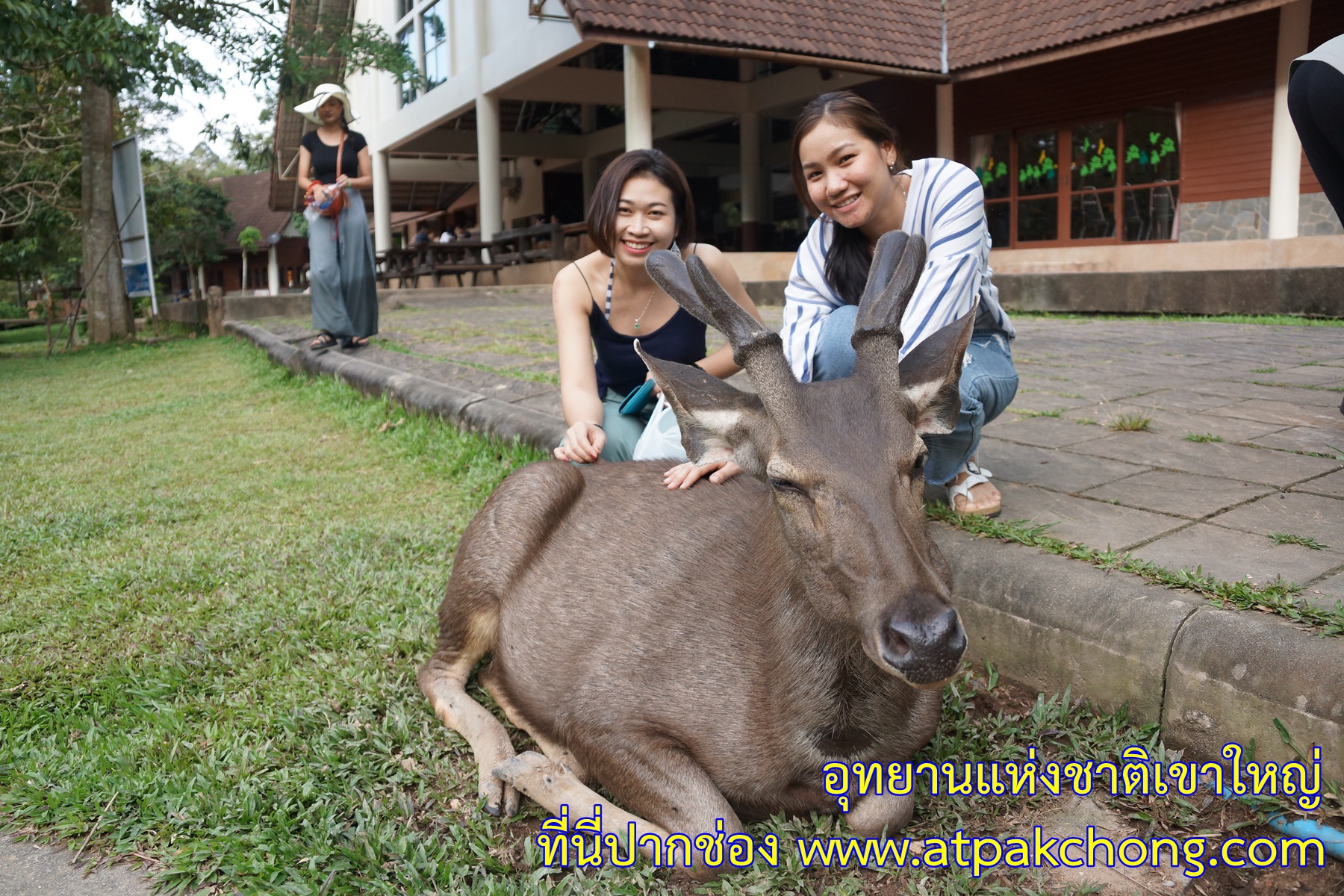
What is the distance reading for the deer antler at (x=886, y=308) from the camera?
252cm

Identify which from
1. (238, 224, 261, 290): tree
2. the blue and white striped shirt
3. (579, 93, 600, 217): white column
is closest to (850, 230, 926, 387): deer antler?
the blue and white striped shirt

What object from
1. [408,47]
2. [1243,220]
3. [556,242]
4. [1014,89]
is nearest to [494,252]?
[556,242]

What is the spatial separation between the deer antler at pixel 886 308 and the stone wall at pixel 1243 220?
48.3ft

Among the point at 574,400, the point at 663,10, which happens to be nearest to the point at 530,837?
the point at 574,400

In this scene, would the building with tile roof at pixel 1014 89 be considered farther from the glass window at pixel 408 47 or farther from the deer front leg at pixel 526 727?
the deer front leg at pixel 526 727

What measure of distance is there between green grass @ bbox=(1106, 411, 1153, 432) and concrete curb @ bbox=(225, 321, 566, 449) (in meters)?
2.90

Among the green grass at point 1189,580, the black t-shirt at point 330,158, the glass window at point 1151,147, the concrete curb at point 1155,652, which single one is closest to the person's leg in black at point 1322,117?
the green grass at point 1189,580

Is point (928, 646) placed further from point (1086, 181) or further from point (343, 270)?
point (1086, 181)

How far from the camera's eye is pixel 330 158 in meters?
9.71

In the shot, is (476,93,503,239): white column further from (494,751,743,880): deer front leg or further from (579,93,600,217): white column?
(494,751,743,880): deer front leg

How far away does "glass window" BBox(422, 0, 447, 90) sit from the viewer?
989 inches

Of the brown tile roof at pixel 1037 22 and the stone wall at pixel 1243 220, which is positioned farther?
the stone wall at pixel 1243 220

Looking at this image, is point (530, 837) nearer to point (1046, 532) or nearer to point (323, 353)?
point (1046, 532)

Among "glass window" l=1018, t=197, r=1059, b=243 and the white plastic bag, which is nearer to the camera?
the white plastic bag
